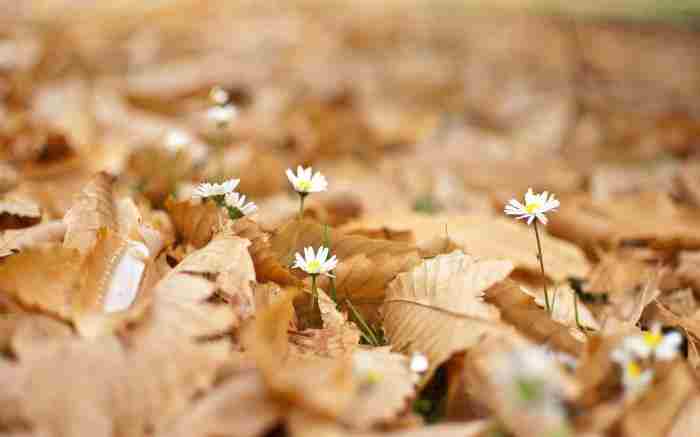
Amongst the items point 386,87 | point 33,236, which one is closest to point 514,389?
point 33,236

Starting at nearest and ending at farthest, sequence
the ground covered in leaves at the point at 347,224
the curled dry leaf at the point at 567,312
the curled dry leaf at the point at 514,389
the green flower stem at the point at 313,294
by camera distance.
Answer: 1. the curled dry leaf at the point at 514,389
2. the ground covered in leaves at the point at 347,224
3. the green flower stem at the point at 313,294
4. the curled dry leaf at the point at 567,312

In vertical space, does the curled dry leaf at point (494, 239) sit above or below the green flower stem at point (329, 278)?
above

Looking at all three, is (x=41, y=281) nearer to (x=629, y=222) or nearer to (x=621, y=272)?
(x=621, y=272)

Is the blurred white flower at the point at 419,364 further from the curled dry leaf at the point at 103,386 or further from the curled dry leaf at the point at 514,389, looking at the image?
the curled dry leaf at the point at 103,386

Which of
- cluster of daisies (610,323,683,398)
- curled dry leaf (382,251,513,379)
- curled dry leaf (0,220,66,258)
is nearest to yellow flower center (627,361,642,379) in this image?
cluster of daisies (610,323,683,398)

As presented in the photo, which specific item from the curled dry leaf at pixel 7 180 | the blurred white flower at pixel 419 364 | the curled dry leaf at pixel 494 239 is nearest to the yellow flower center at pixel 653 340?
the blurred white flower at pixel 419 364

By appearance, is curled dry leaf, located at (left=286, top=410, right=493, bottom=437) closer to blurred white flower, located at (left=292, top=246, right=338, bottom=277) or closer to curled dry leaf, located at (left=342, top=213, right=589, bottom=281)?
blurred white flower, located at (left=292, top=246, right=338, bottom=277)

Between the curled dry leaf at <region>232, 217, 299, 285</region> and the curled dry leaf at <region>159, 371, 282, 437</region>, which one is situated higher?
the curled dry leaf at <region>232, 217, 299, 285</region>

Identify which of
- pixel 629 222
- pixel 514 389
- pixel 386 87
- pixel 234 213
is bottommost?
pixel 514 389
